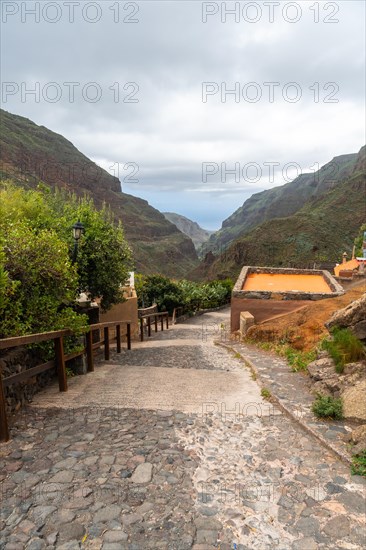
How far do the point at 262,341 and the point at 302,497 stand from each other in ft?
25.2

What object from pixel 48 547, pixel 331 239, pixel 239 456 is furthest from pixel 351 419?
pixel 331 239

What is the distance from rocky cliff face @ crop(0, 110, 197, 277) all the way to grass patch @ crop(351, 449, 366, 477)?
72.3m

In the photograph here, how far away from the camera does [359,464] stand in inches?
145

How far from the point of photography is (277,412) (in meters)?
5.15

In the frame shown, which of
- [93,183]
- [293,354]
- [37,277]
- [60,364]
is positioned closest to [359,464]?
[60,364]

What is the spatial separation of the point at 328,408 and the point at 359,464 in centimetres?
113

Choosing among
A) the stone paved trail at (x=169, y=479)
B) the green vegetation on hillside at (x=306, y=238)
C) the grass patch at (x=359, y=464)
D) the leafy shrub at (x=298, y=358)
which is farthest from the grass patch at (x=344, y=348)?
the green vegetation on hillside at (x=306, y=238)

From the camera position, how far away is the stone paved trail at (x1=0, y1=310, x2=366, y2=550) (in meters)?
2.77

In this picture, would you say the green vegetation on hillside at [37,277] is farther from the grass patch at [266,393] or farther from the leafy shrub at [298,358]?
the leafy shrub at [298,358]

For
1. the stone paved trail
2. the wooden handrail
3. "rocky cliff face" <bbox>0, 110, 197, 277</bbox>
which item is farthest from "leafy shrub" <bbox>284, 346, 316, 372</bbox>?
"rocky cliff face" <bbox>0, 110, 197, 277</bbox>

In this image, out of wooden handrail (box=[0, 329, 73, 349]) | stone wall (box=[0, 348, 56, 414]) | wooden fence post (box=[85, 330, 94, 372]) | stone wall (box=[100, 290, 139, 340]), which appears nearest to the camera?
wooden handrail (box=[0, 329, 73, 349])

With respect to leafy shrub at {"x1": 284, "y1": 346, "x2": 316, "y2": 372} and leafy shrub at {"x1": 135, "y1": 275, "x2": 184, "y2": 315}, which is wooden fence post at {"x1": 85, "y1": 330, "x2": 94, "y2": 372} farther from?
leafy shrub at {"x1": 135, "y1": 275, "x2": 184, "y2": 315}

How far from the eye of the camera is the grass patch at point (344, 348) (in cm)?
575

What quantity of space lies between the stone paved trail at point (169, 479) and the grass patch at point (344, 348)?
1493mm
